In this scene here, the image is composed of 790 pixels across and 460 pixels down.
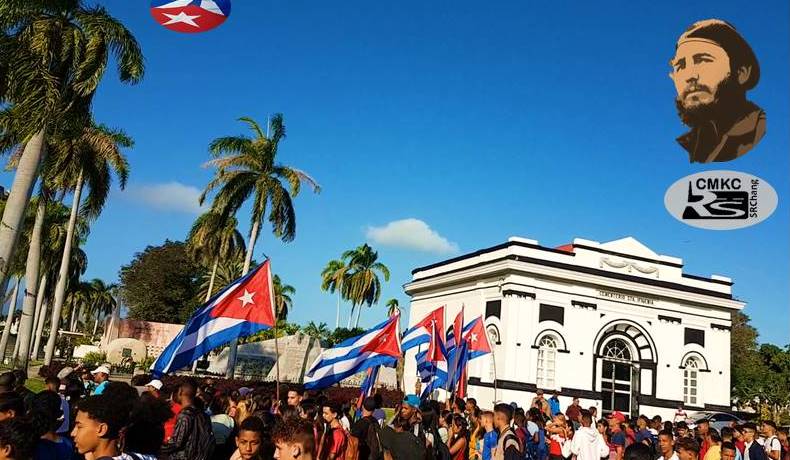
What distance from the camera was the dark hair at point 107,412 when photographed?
367 cm

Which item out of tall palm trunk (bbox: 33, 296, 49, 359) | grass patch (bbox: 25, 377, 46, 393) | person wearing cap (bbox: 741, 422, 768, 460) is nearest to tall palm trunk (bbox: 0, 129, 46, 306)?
grass patch (bbox: 25, 377, 46, 393)

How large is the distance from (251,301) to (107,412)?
6857 mm

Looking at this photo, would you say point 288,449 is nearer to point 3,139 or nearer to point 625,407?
A: point 3,139

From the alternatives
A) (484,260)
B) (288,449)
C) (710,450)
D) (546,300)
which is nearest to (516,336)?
(546,300)

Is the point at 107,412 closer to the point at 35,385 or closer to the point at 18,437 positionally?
the point at 18,437

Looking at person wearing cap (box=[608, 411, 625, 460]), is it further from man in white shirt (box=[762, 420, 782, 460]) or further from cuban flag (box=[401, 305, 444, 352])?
cuban flag (box=[401, 305, 444, 352])

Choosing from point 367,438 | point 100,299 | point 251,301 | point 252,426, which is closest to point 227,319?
point 251,301

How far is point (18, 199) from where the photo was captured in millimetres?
17016

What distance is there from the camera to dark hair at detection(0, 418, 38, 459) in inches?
142

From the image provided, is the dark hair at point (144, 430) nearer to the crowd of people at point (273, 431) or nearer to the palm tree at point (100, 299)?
the crowd of people at point (273, 431)

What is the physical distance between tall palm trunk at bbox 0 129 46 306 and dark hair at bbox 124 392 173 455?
581 inches

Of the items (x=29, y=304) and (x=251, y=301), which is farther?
(x=29, y=304)

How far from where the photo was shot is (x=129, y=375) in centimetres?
3628

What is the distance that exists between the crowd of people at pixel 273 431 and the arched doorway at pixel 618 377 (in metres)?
18.9
